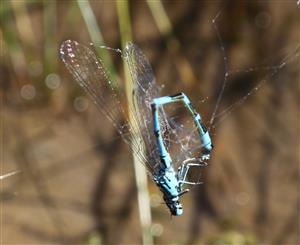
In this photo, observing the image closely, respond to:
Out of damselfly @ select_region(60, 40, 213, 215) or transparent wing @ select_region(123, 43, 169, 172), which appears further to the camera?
transparent wing @ select_region(123, 43, 169, 172)

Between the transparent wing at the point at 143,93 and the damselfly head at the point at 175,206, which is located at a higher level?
the transparent wing at the point at 143,93

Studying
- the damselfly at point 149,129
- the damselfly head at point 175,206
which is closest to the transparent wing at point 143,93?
the damselfly at point 149,129

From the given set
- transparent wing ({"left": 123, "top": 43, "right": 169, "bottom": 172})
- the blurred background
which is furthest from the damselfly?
the blurred background

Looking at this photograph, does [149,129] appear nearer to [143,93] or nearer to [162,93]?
[143,93]

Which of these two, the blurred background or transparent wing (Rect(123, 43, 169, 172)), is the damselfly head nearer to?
transparent wing (Rect(123, 43, 169, 172))

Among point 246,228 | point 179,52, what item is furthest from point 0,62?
point 246,228

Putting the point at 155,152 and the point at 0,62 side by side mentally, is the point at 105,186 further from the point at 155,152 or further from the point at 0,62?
the point at 155,152

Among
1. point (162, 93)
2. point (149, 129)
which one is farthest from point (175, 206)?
point (162, 93)

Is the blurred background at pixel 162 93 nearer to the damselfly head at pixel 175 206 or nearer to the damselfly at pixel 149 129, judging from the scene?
the damselfly at pixel 149 129
